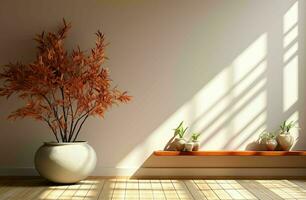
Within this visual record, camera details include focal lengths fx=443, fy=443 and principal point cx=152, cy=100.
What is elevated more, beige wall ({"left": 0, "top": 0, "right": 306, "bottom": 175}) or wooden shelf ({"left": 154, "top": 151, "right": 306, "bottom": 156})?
beige wall ({"left": 0, "top": 0, "right": 306, "bottom": 175})

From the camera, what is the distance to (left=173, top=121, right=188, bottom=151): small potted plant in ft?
14.8

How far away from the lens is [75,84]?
4.20 meters

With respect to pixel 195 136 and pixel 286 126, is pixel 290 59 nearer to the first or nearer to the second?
pixel 286 126

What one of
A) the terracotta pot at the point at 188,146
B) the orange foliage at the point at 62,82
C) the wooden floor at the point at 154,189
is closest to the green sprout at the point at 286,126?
the wooden floor at the point at 154,189

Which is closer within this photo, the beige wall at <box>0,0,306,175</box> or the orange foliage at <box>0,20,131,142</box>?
the orange foliage at <box>0,20,131,142</box>

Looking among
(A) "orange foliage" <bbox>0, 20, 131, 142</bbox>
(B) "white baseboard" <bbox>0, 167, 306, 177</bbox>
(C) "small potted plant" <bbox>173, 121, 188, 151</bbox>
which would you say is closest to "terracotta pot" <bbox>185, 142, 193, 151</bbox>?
(C) "small potted plant" <bbox>173, 121, 188, 151</bbox>

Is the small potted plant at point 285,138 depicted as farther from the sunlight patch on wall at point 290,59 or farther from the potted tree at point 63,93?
the potted tree at point 63,93

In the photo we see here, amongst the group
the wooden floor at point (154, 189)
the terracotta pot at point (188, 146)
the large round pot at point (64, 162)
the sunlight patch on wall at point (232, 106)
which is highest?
the sunlight patch on wall at point (232, 106)

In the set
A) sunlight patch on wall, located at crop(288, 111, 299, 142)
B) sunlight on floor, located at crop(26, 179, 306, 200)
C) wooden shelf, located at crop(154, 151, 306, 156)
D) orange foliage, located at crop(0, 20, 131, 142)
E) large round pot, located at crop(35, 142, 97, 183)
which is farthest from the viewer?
sunlight patch on wall, located at crop(288, 111, 299, 142)

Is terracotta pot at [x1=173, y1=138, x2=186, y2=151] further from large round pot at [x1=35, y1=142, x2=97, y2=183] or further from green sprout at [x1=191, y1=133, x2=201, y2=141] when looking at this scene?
large round pot at [x1=35, y1=142, x2=97, y2=183]

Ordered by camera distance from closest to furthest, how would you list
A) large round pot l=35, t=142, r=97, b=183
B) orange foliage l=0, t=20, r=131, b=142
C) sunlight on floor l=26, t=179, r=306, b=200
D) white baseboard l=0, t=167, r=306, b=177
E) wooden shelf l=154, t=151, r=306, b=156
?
sunlight on floor l=26, t=179, r=306, b=200
large round pot l=35, t=142, r=97, b=183
orange foliage l=0, t=20, r=131, b=142
wooden shelf l=154, t=151, r=306, b=156
white baseboard l=0, t=167, r=306, b=177

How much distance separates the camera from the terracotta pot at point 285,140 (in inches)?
179

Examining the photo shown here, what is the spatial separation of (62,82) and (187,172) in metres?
1.57

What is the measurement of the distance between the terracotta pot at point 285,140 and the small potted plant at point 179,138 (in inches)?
38.2
